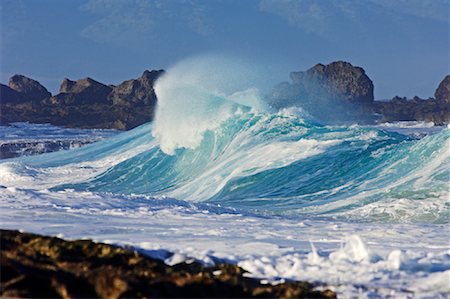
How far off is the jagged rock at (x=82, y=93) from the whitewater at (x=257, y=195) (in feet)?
172

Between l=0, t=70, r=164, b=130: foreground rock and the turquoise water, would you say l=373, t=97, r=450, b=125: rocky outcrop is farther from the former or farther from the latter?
the turquoise water

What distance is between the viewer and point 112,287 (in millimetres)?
4449

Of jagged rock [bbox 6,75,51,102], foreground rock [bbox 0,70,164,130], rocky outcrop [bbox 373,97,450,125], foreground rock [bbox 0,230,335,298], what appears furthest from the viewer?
jagged rock [bbox 6,75,51,102]

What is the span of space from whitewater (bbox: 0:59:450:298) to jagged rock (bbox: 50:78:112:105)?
172 feet

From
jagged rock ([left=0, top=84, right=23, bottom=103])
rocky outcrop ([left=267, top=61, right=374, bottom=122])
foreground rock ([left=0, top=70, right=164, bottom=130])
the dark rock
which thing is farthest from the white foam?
jagged rock ([left=0, top=84, right=23, bottom=103])

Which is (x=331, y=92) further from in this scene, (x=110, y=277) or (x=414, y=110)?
(x=110, y=277)

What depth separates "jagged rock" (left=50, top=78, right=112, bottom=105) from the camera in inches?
3142

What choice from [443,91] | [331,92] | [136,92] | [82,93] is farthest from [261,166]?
[82,93]

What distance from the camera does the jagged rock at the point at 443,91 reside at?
258 feet

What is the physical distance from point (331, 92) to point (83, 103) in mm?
28911

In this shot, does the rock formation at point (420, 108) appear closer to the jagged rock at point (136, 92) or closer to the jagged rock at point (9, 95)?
the jagged rock at point (136, 92)

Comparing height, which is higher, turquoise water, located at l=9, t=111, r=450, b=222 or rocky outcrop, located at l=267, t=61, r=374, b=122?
rocky outcrop, located at l=267, t=61, r=374, b=122

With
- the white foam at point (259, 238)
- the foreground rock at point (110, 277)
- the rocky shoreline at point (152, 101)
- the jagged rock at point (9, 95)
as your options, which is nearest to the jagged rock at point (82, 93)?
the rocky shoreline at point (152, 101)

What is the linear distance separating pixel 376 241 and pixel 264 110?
14.2m
